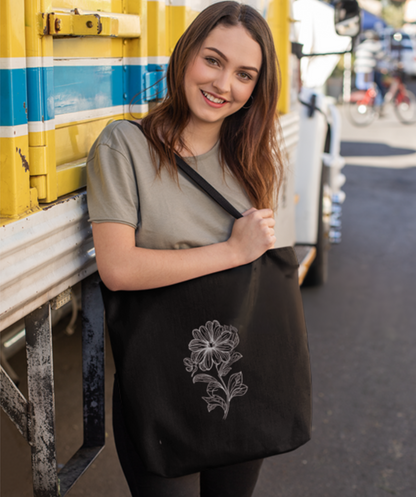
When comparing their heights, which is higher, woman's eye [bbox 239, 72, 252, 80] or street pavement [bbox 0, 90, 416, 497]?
woman's eye [bbox 239, 72, 252, 80]

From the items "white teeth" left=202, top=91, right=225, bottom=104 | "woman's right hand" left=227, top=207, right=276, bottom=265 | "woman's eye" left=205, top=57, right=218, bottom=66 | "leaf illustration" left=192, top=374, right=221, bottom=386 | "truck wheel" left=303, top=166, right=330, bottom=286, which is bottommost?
"truck wheel" left=303, top=166, right=330, bottom=286

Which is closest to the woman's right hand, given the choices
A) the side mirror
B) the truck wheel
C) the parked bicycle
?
the side mirror

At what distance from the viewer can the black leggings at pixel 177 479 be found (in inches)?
61.3

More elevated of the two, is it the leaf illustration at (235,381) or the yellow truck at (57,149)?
the yellow truck at (57,149)

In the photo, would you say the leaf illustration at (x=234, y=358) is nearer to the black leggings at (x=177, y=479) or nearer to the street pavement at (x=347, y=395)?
the black leggings at (x=177, y=479)

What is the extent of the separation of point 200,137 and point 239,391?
0.62 metres

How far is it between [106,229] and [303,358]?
58 cm

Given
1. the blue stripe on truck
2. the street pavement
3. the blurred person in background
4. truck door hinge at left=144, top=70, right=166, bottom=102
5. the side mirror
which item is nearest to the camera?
the blue stripe on truck

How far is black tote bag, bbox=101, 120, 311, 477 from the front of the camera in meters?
1.43

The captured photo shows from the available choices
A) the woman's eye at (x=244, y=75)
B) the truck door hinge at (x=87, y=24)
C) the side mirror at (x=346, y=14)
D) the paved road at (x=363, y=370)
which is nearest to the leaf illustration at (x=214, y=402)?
the woman's eye at (x=244, y=75)

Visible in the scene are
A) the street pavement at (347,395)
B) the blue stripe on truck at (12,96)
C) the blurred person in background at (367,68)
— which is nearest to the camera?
the blue stripe on truck at (12,96)

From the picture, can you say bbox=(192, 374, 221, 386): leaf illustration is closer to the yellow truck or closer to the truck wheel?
the yellow truck

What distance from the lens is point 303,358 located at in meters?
1.54

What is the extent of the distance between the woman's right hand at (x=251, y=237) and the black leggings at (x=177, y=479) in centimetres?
48
